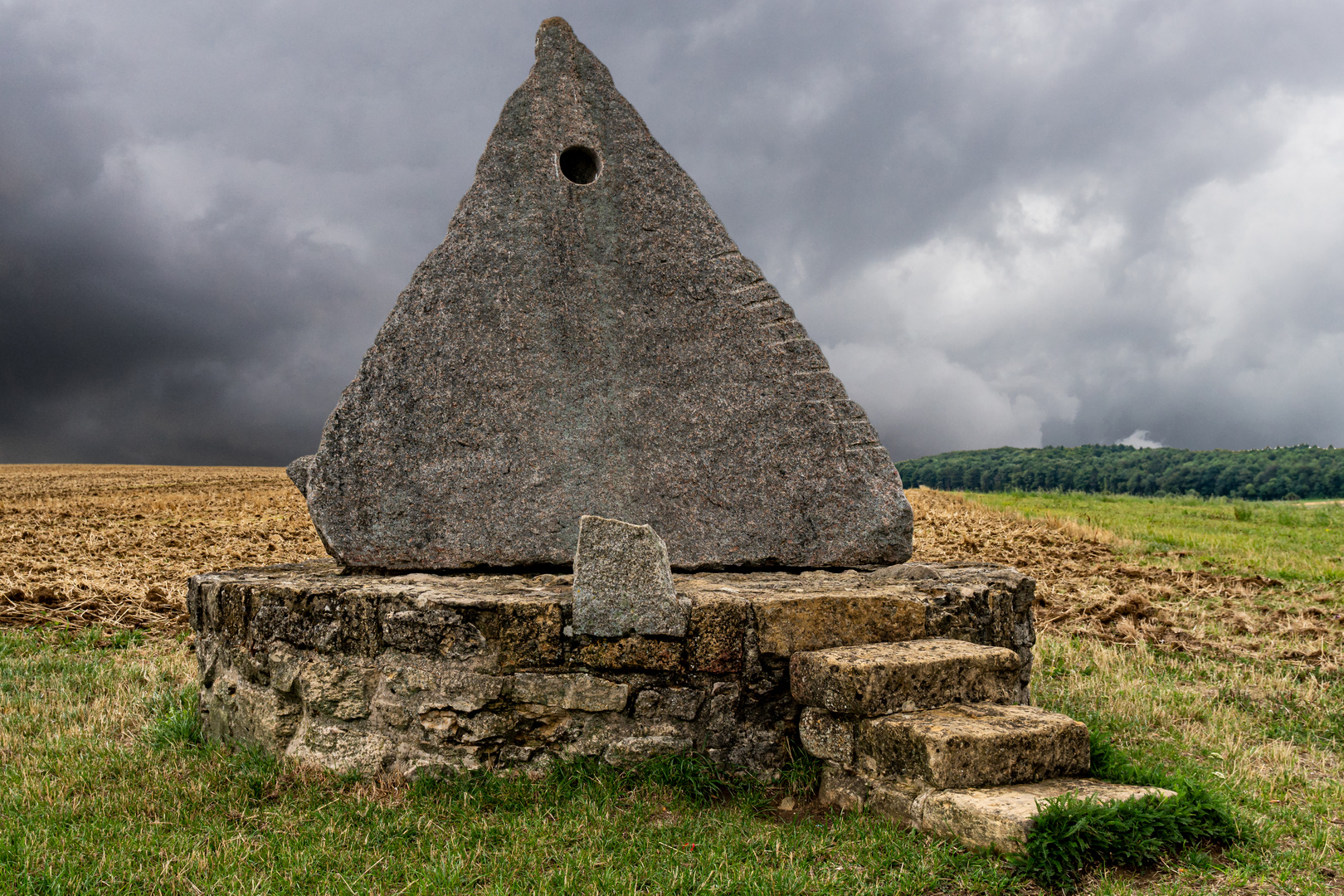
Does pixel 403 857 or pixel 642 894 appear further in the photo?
pixel 403 857

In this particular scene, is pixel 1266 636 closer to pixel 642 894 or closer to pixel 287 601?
pixel 642 894

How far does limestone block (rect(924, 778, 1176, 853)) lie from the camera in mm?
3093

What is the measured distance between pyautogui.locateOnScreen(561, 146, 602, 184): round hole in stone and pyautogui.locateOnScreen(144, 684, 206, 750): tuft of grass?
4104mm

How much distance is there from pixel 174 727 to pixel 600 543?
3206 millimetres

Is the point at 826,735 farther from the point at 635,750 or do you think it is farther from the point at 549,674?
the point at 549,674

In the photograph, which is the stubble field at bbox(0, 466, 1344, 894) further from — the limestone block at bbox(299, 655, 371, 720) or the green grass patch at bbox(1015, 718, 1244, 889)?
the limestone block at bbox(299, 655, 371, 720)

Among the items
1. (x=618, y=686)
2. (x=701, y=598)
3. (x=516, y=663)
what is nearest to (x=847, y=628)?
(x=701, y=598)

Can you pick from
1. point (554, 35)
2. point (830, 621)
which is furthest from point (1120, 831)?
point (554, 35)

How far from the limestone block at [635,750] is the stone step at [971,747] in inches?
35.9

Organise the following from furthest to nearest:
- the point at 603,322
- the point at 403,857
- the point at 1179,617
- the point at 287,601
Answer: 1. the point at 1179,617
2. the point at 603,322
3. the point at 287,601
4. the point at 403,857

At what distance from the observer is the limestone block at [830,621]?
3994 millimetres

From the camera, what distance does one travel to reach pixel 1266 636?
318 inches

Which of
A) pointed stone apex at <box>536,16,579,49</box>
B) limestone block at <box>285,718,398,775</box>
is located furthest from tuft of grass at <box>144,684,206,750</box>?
pointed stone apex at <box>536,16,579,49</box>

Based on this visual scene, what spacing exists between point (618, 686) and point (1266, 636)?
7367 mm
